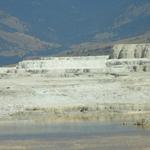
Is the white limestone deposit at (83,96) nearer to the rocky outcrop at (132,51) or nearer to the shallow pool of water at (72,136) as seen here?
the shallow pool of water at (72,136)

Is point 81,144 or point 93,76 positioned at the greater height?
point 93,76

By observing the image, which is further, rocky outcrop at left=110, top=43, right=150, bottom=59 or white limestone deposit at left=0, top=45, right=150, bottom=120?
rocky outcrop at left=110, top=43, right=150, bottom=59

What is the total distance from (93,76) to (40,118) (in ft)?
102

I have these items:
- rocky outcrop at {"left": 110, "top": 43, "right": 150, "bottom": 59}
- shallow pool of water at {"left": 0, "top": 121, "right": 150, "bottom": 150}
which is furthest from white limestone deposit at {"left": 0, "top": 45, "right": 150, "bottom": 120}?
rocky outcrop at {"left": 110, "top": 43, "right": 150, "bottom": 59}

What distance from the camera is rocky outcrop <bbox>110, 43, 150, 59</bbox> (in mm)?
117750

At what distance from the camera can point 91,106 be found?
56625 millimetres

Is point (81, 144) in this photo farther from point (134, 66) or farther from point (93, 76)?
point (134, 66)

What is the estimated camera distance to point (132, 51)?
407ft

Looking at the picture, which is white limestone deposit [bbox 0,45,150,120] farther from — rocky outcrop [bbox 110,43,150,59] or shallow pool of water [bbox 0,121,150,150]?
rocky outcrop [bbox 110,43,150,59]

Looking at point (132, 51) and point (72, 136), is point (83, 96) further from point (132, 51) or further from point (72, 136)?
point (132, 51)

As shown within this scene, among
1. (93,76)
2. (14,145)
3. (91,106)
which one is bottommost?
(14,145)

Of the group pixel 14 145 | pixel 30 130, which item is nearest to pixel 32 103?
pixel 30 130

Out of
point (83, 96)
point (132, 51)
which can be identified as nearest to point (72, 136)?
point (83, 96)

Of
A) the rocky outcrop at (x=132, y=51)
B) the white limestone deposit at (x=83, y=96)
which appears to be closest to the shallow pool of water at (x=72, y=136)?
the white limestone deposit at (x=83, y=96)
